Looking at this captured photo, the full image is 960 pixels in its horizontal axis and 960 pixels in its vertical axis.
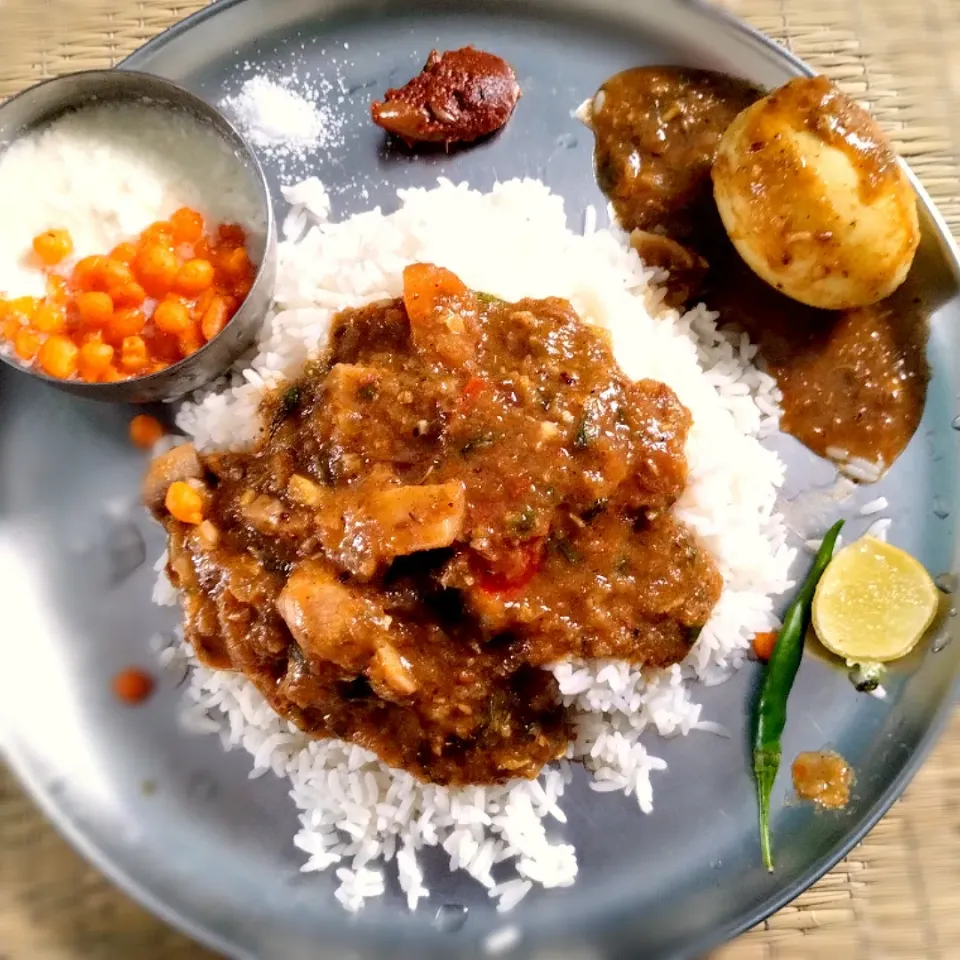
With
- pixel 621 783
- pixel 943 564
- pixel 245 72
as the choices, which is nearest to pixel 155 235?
pixel 245 72

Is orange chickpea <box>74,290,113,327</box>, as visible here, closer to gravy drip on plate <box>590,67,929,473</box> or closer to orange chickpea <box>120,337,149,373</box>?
orange chickpea <box>120,337,149,373</box>

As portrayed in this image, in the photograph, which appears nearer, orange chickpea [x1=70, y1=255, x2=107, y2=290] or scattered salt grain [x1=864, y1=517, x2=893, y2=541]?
orange chickpea [x1=70, y1=255, x2=107, y2=290]

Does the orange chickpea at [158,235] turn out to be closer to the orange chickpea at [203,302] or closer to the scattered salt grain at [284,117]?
the orange chickpea at [203,302]

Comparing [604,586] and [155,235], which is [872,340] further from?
[155,235]

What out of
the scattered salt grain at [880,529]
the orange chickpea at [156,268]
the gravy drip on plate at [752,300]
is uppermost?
the orange chickpea at [156,268]

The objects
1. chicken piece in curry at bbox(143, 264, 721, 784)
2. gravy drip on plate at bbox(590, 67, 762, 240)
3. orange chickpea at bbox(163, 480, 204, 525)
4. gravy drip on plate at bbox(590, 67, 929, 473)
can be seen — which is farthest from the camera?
gravy drip on plate at bbox(590, 67, 762, 240)

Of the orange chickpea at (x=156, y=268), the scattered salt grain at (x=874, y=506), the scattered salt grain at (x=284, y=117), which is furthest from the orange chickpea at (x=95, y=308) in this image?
the scattered salt grain at (x=874, y=506)

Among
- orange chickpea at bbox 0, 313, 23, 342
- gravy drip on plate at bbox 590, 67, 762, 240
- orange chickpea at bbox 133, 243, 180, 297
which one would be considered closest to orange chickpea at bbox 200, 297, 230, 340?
orange chickpea at bbox 133, 243, 180, 297
